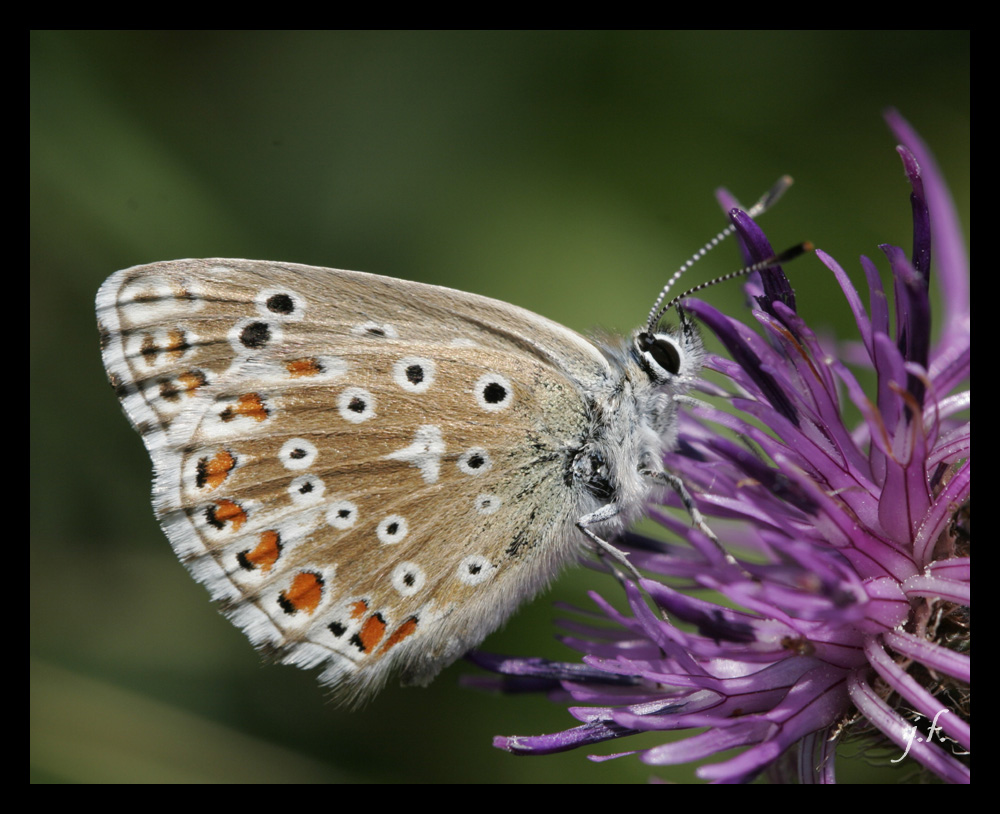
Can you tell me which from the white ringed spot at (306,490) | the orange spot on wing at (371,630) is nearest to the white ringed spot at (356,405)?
the white ringed spot at (306,490)

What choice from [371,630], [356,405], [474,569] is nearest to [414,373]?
[356,405]

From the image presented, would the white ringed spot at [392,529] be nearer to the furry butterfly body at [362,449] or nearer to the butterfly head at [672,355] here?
the furry butterfly body at [362,449]

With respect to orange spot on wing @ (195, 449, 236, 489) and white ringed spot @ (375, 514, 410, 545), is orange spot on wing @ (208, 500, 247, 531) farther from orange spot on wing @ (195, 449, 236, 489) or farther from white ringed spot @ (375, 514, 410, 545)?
white ringed spot @ (375, 514, 410, 545)

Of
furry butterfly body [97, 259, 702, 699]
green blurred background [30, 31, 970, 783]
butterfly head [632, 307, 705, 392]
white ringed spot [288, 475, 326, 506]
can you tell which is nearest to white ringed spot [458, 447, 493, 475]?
furry butterfly body [97, 259, 702, 699]

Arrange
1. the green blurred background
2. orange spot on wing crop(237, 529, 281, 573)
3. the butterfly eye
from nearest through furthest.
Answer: orange spot on wing crop(237, 529, 281, 573) < the butterfly eye < the green blurred background

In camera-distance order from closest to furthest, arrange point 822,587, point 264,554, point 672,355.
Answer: point 822,587, point 264,554, point 672,355

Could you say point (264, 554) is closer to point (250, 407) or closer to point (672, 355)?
point (250, 407)
